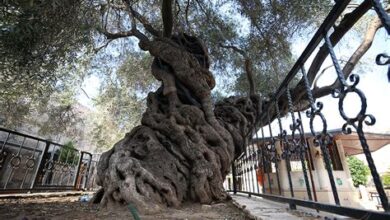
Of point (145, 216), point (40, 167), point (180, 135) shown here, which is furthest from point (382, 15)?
point (40, 167)

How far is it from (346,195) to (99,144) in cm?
1192

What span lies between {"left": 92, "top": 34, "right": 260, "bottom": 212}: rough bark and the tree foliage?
15.2 m

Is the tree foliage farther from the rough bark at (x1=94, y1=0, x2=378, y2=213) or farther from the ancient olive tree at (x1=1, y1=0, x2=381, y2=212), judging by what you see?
the rough bark at (x1=94, y1=0, x2=378, y2=213)

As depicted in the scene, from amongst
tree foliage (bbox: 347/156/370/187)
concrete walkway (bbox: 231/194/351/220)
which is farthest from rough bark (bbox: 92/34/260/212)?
tree foliage (bbox: 347/156/370/187)

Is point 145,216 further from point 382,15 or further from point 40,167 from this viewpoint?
point 40,167

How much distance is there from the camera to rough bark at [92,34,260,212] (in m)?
2.79

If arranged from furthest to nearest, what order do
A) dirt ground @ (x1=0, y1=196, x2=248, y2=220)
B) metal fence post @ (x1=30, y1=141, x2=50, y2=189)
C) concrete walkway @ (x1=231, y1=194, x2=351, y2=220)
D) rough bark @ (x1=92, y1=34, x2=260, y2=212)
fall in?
metal fence post @ (x1=30, y1=141, x2=50, y2=189) < rough bark @ (x1=92, y1=34, x2=260, y2=212) < dirt ground @ (x1=0, y1=196, x2=248, y2=220) < concrete walkway @ (x1=231, y1=194, x2=351, y2=220)

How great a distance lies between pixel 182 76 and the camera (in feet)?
14.0

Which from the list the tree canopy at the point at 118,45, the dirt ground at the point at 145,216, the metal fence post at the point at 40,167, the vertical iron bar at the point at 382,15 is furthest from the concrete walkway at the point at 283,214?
the metal fence post at the point at 40,167

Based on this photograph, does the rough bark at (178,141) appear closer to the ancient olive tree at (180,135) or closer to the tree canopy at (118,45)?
the ancient olive tree at (180,135)

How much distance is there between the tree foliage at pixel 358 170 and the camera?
15.7 m

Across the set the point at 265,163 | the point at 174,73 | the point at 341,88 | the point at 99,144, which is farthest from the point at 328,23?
the point at 99,144

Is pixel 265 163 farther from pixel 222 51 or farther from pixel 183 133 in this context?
pixel 222 51

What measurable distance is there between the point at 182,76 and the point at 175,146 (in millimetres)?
1443
